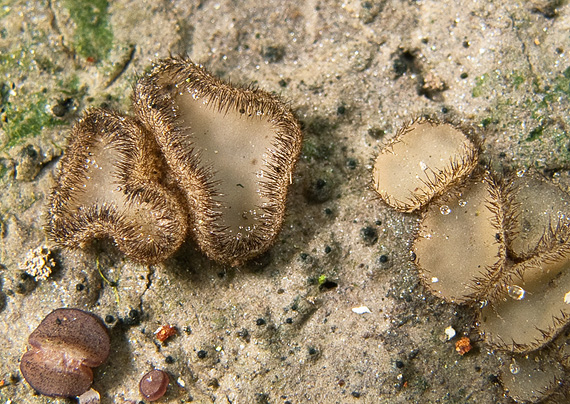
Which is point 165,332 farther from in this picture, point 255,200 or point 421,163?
point 421,163

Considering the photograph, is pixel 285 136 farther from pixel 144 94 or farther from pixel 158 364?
pixel 158 364

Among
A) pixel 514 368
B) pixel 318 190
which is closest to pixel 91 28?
pixel 318 190

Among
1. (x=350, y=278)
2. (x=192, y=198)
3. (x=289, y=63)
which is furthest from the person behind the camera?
(x=289, y=63)

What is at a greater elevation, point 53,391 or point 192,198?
point 192,198

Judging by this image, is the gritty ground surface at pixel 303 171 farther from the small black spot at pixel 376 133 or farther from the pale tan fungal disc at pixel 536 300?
the pale tan fungal disc at pixel 536 300

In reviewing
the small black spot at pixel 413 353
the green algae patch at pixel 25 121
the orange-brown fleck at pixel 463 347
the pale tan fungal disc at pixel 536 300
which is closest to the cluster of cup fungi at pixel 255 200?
the pale tan fungal disc at pixel 536 300

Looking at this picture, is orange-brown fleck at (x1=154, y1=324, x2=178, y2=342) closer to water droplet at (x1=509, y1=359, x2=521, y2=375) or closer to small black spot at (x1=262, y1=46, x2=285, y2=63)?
small black spot at (x1=262, y1=46, x2=285, y2=63)

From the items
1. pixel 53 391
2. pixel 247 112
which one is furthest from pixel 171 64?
pixel 53 391
